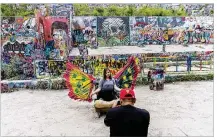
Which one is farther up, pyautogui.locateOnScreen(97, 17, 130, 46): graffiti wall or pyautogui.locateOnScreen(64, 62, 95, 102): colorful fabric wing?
pyautogui.locateOnScreen(97, 17, 130, 46): graffiti wall

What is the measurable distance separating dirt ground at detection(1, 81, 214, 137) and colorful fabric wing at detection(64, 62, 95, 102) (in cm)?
43

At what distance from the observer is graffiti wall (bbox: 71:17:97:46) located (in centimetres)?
2827

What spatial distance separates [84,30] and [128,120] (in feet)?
80.5

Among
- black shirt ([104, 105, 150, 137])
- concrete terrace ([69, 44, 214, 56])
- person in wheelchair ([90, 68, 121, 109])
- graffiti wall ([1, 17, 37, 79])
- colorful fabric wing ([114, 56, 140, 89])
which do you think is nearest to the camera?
black shirt ([104, 105, 150, 137])

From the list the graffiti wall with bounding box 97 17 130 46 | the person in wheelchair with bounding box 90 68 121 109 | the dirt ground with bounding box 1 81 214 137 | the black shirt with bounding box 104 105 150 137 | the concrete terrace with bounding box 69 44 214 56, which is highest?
the graffiti wall with bounding box 97 17 130 46

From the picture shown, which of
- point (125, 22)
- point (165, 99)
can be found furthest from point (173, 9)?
point (165, 99)

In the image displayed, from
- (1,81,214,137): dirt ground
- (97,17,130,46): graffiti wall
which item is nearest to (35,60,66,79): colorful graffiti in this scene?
(1,81,214,137): dirt ground

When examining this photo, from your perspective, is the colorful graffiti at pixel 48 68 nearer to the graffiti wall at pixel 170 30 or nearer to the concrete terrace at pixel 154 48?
the concrete terrace at pixel 154 48

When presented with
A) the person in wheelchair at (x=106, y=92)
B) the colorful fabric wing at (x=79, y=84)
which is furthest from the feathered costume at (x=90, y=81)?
the person in wheelchair at (x=106, y=92)

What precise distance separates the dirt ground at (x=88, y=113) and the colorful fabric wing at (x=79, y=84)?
1.41ft

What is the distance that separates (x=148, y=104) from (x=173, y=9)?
24.4 metres

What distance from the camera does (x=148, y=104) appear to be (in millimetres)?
10562

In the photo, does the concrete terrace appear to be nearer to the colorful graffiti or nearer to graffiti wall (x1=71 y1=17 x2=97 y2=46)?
graffiti wall (x1=71 y1=17 x2=97 y2=46)

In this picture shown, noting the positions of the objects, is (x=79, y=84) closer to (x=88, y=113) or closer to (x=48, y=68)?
(x=88, y=113)
